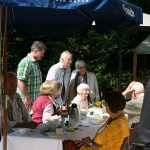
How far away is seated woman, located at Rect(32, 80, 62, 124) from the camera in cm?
459

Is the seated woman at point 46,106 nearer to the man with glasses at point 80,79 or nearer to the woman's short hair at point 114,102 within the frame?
the woman's short hair at point 114,102

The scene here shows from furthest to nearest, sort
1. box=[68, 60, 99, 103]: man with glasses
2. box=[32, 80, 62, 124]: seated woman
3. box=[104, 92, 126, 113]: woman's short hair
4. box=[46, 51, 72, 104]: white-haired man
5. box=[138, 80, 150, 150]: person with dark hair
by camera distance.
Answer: box=[68, 60, 99, 103]: man with glasses < box=[46, 51, 72, 104]: white-haired man < box=[32, 80, 62, 124]: seated woman < box=[104, 92, 126, 113]: woman's short hair < box=[138, 80, 150, 150]: person with dark hair

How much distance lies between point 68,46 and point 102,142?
804 cm

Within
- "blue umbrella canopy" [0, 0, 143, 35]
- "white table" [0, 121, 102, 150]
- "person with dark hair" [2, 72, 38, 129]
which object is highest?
"blue umbrella canopy" [0, 0, 143, 35]

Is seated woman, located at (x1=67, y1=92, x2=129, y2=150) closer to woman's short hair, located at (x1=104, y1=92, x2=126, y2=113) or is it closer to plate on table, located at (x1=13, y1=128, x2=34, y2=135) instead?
woman's short hair, located at (x1=104, y1=92, x2=126, y2=113)

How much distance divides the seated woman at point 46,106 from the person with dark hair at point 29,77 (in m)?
0.93

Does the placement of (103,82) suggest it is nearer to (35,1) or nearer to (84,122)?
(84,122)

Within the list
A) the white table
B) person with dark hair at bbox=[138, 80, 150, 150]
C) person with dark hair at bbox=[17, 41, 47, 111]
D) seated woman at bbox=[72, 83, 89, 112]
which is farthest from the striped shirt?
person with dark hair at bbox=[138, 80, 150, 150]

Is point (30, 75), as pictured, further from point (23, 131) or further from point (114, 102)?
point (114, 102)

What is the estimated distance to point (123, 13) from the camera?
13.3 feet

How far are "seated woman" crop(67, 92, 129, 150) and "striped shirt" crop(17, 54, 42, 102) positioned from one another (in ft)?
7.78

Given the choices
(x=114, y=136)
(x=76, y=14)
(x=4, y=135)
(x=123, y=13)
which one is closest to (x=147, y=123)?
(x=114, y=136)

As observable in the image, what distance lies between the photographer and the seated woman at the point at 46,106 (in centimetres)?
459

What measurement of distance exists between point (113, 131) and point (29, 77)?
2.57 m
